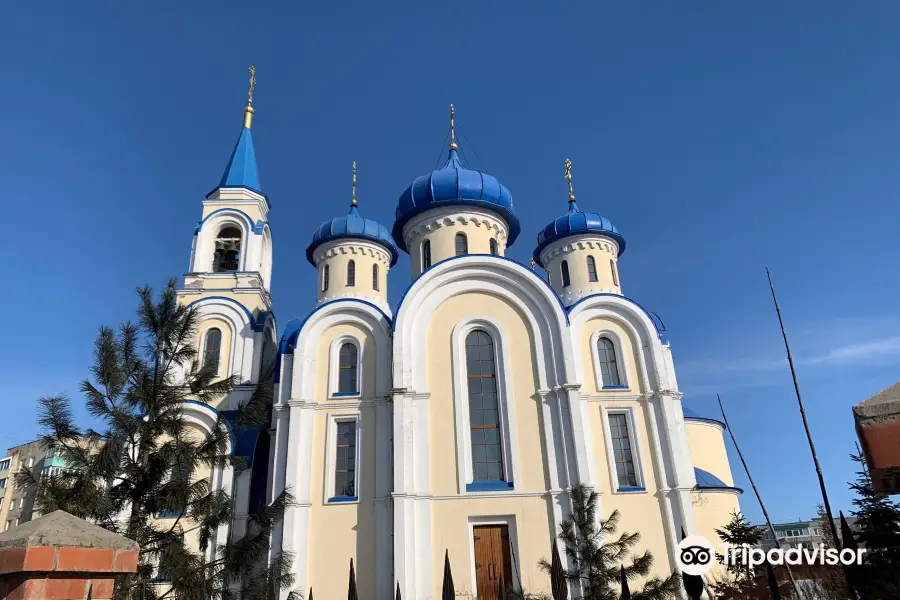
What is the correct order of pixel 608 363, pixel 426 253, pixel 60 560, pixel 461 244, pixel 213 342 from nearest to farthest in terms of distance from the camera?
pixel 60 560
pixel 608 363
pixel 461 244
pixel 213 342
pixel 426 253

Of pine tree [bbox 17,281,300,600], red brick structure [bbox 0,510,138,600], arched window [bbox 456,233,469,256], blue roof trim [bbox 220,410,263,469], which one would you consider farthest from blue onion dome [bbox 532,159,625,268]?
red brick structure [bbox 0,510,138,600]

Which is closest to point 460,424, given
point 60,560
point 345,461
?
point 345,461

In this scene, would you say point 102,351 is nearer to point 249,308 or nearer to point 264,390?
point 264,390

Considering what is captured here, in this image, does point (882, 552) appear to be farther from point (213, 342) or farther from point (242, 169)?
point (242, 169)

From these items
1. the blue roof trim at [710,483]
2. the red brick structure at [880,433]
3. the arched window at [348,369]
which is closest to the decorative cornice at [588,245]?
the blue roof trim at [710,483]

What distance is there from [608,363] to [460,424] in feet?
15.5

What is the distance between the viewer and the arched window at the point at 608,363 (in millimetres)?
17344

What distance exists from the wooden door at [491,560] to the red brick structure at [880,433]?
44.9 ft

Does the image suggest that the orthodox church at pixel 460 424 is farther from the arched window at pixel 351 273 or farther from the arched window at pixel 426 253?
the arched window at pixel 351 273

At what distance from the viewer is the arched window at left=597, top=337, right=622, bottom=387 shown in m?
17.3

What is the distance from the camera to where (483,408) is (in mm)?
16406

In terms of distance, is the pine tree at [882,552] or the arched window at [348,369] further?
the arched window at [348,369]

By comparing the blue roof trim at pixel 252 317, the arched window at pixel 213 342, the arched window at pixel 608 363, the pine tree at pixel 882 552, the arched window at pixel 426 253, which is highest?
the arched window at pixel 426 253

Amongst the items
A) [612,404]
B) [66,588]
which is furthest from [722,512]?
[66,588]
